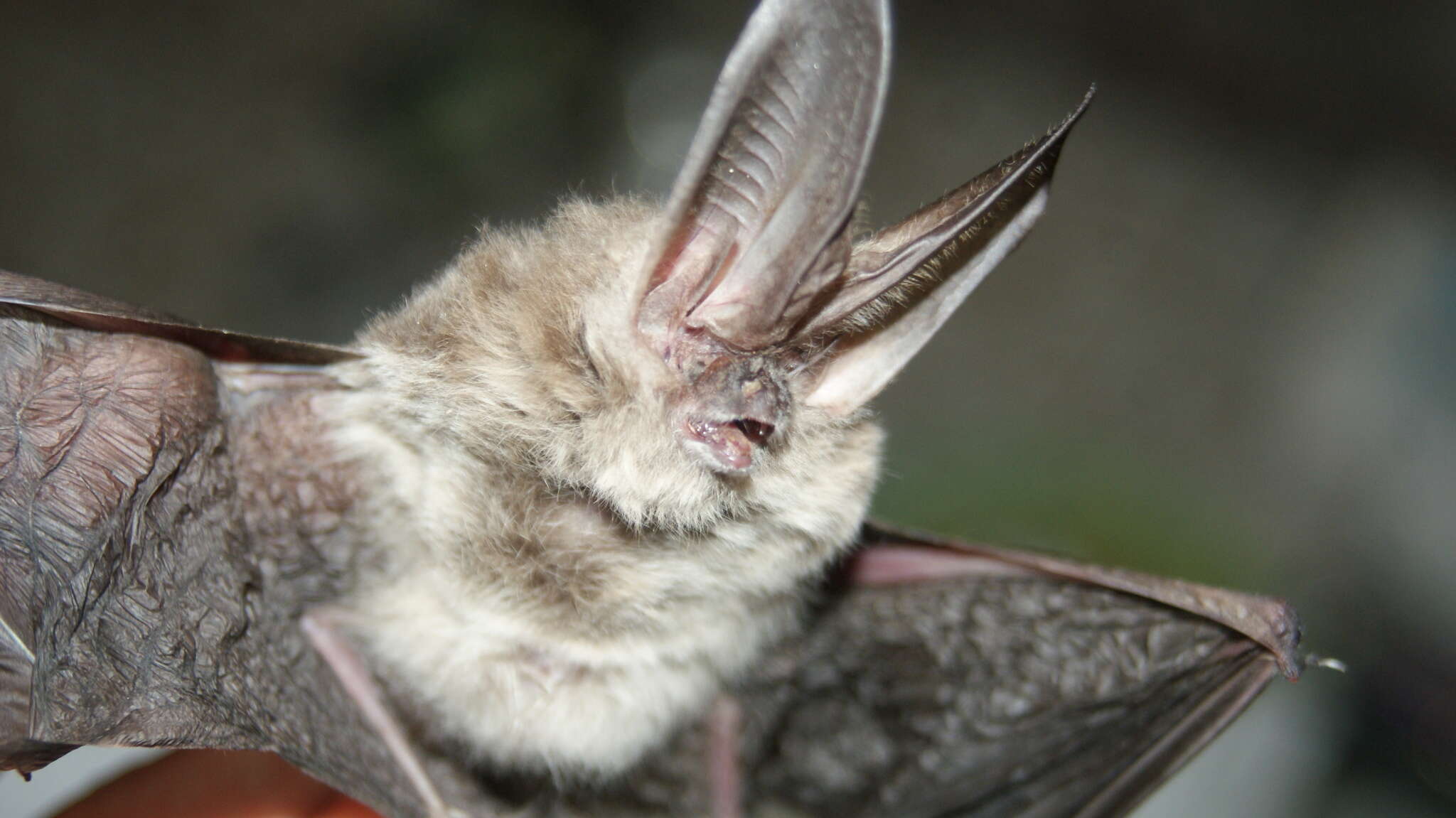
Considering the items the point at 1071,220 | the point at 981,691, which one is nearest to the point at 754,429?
the point at 981,691

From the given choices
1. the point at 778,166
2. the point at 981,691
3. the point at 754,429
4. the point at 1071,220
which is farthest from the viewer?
the point at 1071,220

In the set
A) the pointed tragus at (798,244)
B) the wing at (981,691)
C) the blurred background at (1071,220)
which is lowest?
the wing at (981,691)

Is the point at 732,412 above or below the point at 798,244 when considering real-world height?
below

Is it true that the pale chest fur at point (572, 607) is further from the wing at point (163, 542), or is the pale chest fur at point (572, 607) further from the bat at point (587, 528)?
the wing at point (163, 542)

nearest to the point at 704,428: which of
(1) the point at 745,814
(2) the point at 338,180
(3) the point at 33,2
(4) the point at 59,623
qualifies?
(4) the point at 59,623

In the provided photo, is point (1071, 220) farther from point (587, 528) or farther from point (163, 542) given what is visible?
point (163, 542)

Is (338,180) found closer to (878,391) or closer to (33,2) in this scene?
(33,2)

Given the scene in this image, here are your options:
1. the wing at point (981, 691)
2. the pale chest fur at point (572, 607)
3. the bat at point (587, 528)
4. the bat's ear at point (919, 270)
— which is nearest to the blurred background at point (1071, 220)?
the wing at point (981, 691)

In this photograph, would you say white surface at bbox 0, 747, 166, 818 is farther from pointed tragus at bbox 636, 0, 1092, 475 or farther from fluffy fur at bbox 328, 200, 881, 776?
pointed tragus at bbox 636, 0, 1092, 475
